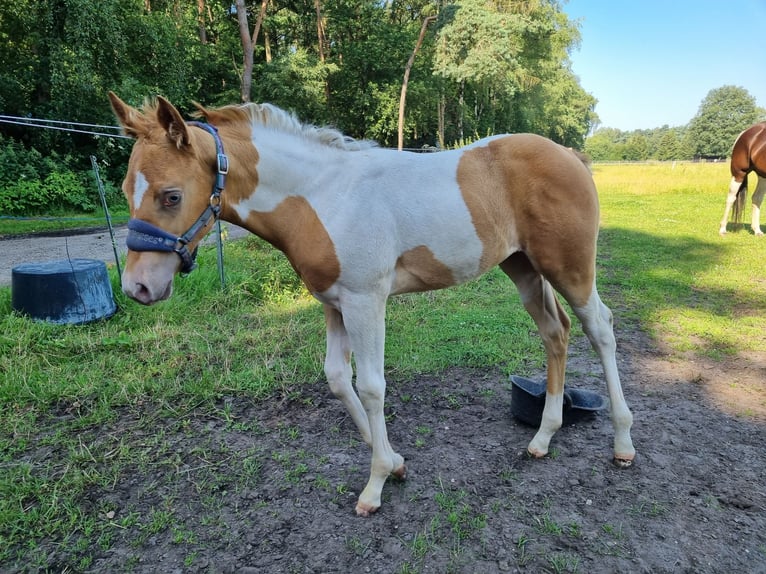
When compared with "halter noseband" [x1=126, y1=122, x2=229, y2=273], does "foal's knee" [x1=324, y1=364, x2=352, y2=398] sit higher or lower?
lower

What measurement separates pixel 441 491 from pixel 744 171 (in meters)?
10.3

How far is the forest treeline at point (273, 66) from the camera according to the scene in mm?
12984

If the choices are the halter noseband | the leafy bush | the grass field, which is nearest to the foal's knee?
the halter noseband

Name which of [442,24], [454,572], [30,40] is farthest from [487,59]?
[454,572]

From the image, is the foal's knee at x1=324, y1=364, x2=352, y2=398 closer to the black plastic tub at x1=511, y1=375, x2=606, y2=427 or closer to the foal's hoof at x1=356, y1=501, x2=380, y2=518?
the foal's hoof at x1=356, y1=501, x2=380, y2=518

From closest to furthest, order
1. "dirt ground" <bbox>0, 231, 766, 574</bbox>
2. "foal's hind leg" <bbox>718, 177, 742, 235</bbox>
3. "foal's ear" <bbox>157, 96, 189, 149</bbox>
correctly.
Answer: "foal's ear" <bbox>157, 96, 189, 149</bbox> < "dirt ground" <bbox>0, 231, 766, 574</bbox> < "foal's hind leg" <bbox>718, 177, 742, 235</bbox>

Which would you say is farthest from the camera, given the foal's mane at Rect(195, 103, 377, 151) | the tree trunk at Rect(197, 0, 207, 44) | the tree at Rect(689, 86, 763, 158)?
the tree at Rect(689, 86, 763, 158)

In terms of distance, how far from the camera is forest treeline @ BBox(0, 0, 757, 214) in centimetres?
1298

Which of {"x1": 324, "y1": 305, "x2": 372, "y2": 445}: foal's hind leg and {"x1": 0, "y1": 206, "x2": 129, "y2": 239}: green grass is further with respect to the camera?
{"x1": 0, "y1": 206, "x2": 129, "y2": 239}: green grass

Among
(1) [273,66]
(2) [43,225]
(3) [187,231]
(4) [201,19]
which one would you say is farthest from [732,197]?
(4) [201,19]

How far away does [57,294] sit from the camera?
4.23 m

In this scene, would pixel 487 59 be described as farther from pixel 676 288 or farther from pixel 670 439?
pixel 670 439

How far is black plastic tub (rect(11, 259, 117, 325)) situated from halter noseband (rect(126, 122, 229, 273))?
3.03 metres

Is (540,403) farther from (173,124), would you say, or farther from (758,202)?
(758,202)
